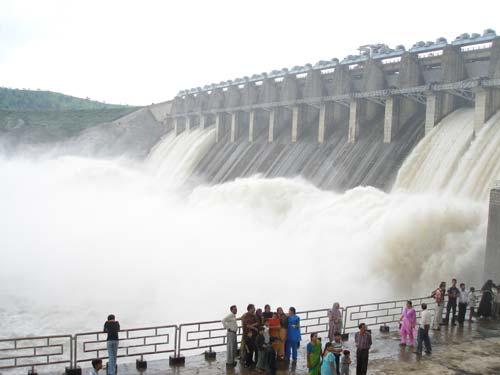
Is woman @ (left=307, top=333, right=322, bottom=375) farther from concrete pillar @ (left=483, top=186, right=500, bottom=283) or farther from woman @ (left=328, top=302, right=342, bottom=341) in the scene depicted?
concrete pillar @ (left=483, top=186, right=500, bottom=283)

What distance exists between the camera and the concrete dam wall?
28781 mm

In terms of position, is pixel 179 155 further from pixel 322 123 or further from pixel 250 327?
pixel 250 327

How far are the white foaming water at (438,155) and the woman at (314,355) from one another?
14876 millimetres

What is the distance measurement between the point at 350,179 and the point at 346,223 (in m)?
10.6

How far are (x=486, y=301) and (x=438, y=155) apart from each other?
1226 cm

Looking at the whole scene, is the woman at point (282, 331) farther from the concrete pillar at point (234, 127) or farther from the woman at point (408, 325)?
the concrete pillar at point (234, 127)

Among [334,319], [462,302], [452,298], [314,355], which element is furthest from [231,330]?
[462,302]

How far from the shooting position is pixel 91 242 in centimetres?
3047

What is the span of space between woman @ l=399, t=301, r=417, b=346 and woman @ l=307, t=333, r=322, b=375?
3204 millimetres

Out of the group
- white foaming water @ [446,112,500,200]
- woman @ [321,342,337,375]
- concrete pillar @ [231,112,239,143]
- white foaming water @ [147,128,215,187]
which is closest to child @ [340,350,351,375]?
woman @ [321,342,337,375]

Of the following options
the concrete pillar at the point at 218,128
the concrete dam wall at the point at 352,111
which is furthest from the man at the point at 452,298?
the concrete pillar at the point at 218,128

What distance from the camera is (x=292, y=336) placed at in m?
11.4

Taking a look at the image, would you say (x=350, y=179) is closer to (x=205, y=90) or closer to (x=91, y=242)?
(x=91, y=242)

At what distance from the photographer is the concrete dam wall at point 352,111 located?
28.8 m
